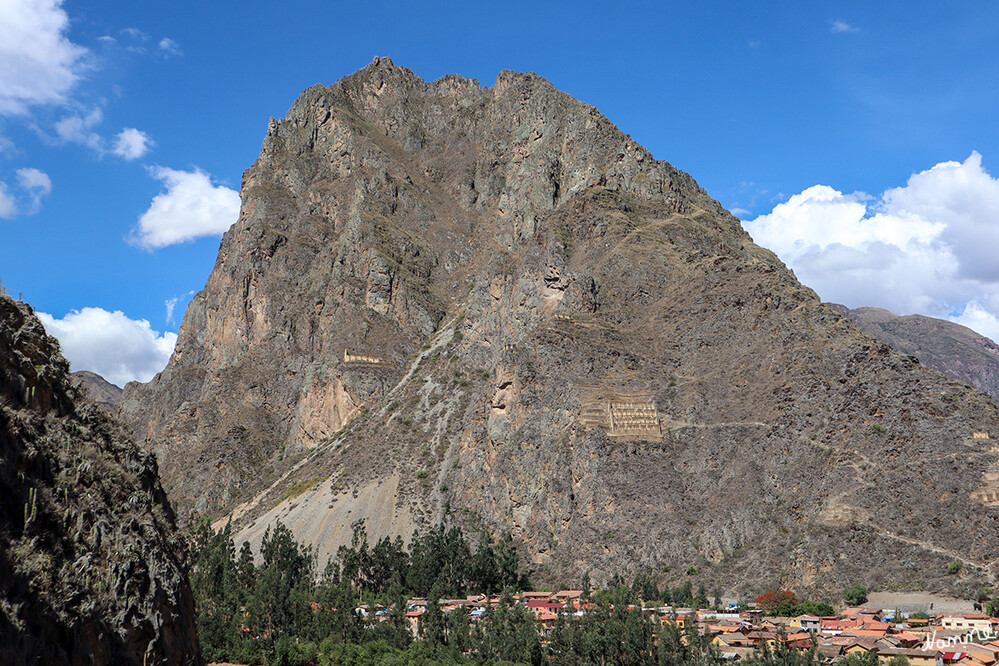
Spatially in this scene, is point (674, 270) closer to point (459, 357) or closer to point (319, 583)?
point (459, 357)

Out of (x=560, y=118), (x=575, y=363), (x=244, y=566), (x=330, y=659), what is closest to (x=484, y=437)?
(x=575, y=363)

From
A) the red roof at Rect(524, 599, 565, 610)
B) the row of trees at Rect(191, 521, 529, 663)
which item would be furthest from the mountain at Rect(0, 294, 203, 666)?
the red roof at Rect(524, 599, 565, 610)

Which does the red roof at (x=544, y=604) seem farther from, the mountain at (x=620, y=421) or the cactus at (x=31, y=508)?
the cactus at (x=31, y=508)

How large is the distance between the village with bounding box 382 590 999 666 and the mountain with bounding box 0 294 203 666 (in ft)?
179

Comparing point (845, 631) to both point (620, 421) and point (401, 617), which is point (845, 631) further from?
point (620, 421)

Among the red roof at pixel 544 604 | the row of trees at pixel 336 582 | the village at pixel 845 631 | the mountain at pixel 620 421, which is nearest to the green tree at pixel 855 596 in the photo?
the village at pixel 845 631

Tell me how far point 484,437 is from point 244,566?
37752 mm

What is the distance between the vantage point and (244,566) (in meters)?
114

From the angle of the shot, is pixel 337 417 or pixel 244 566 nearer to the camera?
pixel 244 566

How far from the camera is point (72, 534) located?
23.3 meters

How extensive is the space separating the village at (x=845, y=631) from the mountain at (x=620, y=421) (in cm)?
795

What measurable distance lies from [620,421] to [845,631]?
44.4 m

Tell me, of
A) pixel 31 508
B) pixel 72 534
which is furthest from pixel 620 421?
pixel 31 508

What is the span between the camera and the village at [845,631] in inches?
2709
